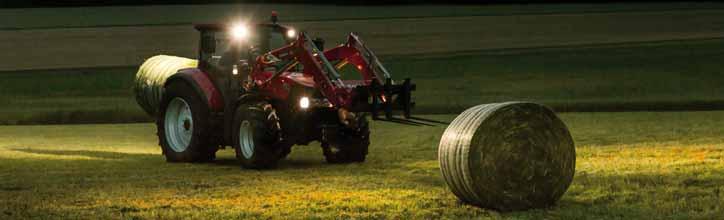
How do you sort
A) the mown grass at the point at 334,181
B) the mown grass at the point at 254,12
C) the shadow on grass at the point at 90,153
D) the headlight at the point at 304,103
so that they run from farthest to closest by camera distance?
the mown grass at the point at 254,12
the shadow on grass at the point at 90,153
the headlight at the point at 304,103
the mown grass at the point at 334,181

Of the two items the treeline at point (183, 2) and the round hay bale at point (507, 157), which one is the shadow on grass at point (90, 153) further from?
the treeline at point (183, 2)

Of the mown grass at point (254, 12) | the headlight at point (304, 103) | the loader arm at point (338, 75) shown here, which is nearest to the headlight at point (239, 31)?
the loader arm at point (338, 75)

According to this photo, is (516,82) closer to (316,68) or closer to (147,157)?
(147,157)

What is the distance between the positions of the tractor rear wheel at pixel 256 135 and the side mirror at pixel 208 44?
0.98 m

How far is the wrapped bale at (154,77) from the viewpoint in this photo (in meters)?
19.8

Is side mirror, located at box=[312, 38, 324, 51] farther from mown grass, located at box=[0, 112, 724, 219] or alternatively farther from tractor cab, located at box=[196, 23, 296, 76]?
mown grass, located at box=[0, 112, 724, 219]

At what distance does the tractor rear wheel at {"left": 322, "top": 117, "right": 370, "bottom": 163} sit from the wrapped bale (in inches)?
164

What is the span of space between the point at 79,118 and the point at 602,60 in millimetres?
16494

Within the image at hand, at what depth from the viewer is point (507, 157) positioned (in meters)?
11.0

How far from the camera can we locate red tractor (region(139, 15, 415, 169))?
49.5ft

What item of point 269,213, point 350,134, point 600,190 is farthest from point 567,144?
point 350,134

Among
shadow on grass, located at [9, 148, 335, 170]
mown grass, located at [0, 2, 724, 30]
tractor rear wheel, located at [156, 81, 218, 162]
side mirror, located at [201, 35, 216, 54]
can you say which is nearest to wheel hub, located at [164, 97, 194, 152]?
tractor rear wheel, located at [156, 81, 218, 162]

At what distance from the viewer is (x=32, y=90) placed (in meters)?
30.6

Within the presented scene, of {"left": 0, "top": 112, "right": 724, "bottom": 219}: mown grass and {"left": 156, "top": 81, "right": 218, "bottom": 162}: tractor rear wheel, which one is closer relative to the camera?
{"left": 0, "top": 112, "right": 724, "bottom": 219}: mown grass
